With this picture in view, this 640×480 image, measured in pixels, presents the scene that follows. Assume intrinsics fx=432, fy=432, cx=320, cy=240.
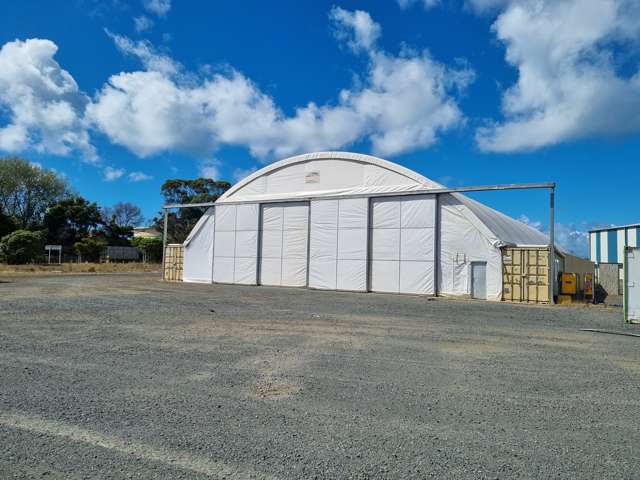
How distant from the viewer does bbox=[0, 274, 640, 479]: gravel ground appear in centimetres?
371

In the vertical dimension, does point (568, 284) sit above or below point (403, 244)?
below

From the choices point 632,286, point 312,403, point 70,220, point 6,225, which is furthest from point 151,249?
point 312,403

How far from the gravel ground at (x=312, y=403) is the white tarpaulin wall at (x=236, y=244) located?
766 inches

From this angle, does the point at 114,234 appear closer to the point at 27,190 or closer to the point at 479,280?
the point at 27,190

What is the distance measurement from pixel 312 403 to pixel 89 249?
62.0 m

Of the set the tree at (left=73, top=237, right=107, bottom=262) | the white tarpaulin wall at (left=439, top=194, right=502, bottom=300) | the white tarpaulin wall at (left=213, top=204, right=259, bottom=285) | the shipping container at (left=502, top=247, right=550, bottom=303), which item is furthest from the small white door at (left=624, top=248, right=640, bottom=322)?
the tree at (left=73, top=237, right=107, bottom=262)

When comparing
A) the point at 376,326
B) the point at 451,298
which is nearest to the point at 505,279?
the point at 451,298

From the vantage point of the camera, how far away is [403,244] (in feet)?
82.6

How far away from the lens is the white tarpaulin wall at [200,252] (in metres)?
32.6

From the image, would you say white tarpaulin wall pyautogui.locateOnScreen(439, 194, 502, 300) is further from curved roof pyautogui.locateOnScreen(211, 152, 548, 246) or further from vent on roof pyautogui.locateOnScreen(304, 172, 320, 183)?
vent on roof pyautogui.locateOnScreen(304, 172, 320, 183)

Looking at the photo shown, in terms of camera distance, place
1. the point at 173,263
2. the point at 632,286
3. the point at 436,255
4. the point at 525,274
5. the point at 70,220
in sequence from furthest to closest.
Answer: the point at 70,220, the point at 173,263, the point at 436,255, the point at 525,274, the point at 632,286

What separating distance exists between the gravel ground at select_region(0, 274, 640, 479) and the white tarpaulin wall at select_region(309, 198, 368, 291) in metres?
15.4

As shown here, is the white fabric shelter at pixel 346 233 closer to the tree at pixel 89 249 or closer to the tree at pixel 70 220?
the tree at pixel 89 249

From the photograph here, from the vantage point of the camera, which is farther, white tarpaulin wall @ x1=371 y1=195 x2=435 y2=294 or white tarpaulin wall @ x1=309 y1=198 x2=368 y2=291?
white tarpaulin wall @ x1=309 y1=198 x2=368 y2=291
